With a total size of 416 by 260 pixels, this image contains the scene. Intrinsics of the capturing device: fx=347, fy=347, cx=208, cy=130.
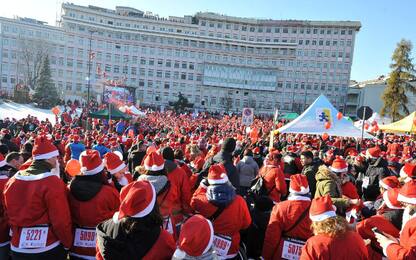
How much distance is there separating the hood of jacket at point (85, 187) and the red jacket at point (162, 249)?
1.06 m

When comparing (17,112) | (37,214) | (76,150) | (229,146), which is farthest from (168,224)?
(17,112)

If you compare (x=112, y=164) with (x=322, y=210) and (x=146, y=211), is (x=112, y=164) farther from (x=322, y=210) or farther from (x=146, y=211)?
(x=322, y=210)

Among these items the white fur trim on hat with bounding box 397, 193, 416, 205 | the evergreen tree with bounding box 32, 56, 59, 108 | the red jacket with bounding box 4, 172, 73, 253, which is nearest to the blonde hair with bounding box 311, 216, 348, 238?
the white fur trim on hat with bounding box 397, 193, 416, 205

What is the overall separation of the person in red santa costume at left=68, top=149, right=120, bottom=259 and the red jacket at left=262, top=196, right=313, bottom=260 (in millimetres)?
1740

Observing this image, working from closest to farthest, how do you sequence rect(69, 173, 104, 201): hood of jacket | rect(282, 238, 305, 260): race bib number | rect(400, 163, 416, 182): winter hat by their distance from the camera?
rect(69, 173, 104, 201): hood of jacket, rect(282, 238, 305, 260): race bib number, rect(400, 163, 416, 182): winter hat

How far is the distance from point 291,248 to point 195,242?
173cm

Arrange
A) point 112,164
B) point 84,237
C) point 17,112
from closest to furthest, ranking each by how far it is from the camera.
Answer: point 84,237 < point 112,164 < point 17,112

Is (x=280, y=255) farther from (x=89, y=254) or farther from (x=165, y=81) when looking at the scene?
(x=165, y=81)

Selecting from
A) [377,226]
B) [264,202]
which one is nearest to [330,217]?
[377,226]

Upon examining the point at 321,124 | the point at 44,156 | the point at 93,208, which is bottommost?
the point at 93,208

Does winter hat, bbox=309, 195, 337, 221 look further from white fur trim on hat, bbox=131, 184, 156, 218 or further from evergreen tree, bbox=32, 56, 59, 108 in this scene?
evergreen tree, bbox=32, 56, 59, 108

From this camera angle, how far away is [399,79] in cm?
4509

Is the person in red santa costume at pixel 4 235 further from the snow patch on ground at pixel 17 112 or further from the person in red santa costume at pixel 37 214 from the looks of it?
the snow patch on ground at pixel 17 112

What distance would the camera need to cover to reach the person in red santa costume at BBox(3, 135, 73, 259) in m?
3.29
